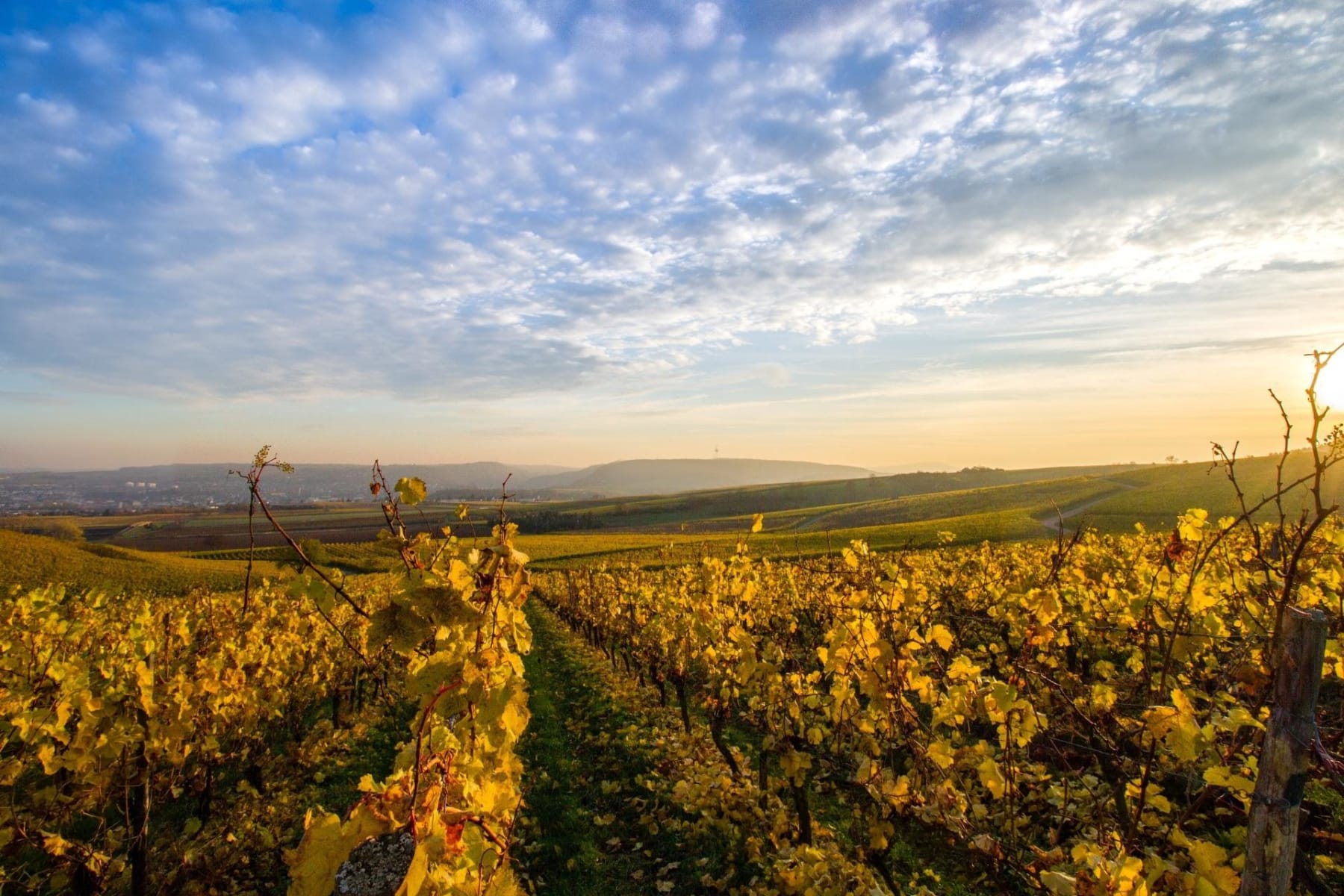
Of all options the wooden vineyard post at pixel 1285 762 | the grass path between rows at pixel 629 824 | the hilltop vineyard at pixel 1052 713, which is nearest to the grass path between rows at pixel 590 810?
the grass path between rows at pixel 629 824

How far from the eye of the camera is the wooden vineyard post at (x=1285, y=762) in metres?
2.03

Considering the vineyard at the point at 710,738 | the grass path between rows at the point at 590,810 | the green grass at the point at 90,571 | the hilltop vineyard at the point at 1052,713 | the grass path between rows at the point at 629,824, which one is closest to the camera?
the vineyard at the point at 710,738

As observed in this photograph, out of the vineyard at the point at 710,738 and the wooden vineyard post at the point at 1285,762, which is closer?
the wooden vineyard post at the point at 1285,762

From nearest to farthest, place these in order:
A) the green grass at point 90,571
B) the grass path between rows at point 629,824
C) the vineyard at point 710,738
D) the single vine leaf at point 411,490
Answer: the vineyard at point 710,738
the single vine leaf at point 411,490
the grass path between rows at point 629,824
the green grass at point 90,571

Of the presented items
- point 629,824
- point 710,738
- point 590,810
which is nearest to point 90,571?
point 590,810

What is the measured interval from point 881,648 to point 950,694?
2.35 ft

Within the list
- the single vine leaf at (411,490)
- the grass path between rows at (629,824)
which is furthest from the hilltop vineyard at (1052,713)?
the single vine leaf at (411,490)

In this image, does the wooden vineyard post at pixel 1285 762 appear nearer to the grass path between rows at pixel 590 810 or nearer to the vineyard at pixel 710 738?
the vineyard at pixel 710 738

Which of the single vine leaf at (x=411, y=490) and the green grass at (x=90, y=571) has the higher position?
the single vine leaf at (x=411, y=490)

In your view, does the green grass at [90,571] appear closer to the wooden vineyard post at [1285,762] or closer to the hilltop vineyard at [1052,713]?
the hilltop vineyard at [1052,713]

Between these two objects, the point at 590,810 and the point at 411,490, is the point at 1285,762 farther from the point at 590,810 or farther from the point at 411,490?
the point at 590,810

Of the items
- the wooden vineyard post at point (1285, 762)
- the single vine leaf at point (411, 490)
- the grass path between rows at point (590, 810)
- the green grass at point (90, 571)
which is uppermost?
the single vine leaf at point (411, 490)

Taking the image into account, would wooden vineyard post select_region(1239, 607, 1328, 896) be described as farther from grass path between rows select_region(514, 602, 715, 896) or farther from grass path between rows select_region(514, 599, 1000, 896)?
grass path between rows select_region(514, 602, 715, 896)

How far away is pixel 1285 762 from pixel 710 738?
24.6 feet
